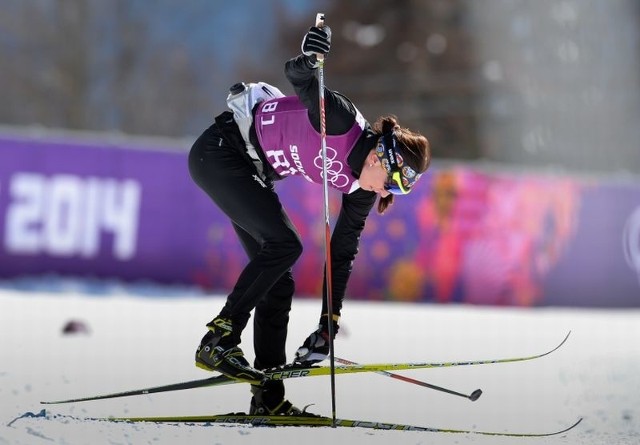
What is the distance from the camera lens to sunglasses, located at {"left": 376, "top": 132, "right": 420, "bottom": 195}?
4.29 metres

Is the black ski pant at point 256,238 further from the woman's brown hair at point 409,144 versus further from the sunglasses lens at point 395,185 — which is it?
the woman's brown hair at point 409,144

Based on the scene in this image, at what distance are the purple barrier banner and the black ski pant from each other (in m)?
5.60

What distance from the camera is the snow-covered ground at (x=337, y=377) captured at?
13.3 feet

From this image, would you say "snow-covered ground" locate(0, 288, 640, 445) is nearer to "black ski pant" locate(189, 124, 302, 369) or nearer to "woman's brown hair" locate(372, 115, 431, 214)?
"black ski pant" locate(189, 124, 302, 369)

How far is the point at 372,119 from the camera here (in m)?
28.5

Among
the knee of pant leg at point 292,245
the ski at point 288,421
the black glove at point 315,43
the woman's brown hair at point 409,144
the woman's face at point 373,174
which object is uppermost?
the black glove at point 315,43

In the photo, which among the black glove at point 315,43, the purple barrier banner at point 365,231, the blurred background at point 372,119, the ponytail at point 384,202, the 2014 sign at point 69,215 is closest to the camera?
the black glove at point 315,43

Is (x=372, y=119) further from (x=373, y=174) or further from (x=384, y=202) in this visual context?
(x=373, y=174)

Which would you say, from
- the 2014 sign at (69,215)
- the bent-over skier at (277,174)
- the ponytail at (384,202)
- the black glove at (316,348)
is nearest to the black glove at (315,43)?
the bent-over skier at (277,174)

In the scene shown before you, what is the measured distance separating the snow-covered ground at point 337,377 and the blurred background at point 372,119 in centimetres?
93

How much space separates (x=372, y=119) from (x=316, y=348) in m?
24.2

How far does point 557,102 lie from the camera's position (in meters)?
29.6

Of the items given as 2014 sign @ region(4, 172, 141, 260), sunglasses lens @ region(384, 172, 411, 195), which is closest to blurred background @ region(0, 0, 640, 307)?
2014 sign @ region(4, 172, 141, 260)

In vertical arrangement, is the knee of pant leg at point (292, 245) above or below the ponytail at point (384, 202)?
below
